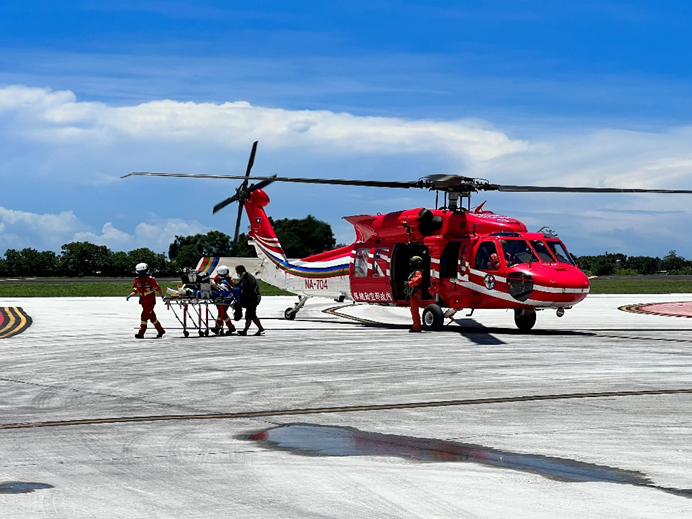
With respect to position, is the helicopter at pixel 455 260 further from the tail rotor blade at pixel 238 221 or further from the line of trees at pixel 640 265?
the line of trees at pixel 640 265

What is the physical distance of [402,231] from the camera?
86.6ft

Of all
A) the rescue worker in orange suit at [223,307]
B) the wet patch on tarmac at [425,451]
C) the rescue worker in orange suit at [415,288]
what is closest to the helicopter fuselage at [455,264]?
the rescue worker in orange suit at [415,288]

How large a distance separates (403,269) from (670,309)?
54.3ft

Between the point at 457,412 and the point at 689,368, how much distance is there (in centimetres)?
658

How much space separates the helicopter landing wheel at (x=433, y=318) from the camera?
2525 cm

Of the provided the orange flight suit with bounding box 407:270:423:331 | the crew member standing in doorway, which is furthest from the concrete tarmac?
the orange flight suit with bounding box 407:270:423:331

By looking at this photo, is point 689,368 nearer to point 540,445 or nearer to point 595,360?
point 595,360

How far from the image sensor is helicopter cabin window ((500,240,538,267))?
23.8 metres

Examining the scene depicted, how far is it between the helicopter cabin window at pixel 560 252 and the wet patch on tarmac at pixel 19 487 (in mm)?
18499

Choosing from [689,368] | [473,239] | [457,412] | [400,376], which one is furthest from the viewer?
[473,239]

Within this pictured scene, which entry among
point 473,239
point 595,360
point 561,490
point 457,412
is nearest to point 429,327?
point 473,239

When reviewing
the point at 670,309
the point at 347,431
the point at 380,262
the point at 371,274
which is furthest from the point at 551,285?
the point at 670,309

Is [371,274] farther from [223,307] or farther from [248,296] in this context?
[223,307]

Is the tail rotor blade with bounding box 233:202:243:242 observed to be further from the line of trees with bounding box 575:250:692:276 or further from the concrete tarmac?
the line of trees with bounding box 575:250:692:276
